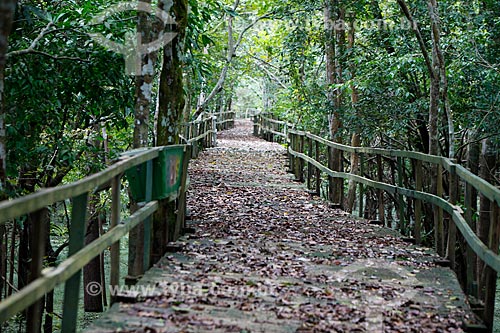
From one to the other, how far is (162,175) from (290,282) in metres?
1.67

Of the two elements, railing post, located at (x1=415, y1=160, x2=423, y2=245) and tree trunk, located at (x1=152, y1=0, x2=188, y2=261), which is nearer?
tree trunk, located at (x1=152, y1=0, x2=188, y2=261)

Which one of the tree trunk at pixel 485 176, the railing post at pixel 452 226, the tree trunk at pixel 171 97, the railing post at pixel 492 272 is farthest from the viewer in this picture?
the tree trunk at pixel 485 176

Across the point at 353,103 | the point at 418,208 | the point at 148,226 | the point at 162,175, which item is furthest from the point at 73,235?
the point at 353,103

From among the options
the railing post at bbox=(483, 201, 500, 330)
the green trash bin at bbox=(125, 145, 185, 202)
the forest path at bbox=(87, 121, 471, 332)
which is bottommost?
the forest path at bbox=(87, 121, 471, 332)

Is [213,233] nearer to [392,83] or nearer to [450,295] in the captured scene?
[450,295]

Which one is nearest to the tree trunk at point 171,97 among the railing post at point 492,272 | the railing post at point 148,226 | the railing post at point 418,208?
the railing post at point 148,226

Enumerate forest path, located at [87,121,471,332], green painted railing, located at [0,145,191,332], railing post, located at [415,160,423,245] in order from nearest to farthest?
green painted railing, located at [0,145,191,332] → forest path, located at [87,121,471,332] → railing post, located at [415,160,423,245]

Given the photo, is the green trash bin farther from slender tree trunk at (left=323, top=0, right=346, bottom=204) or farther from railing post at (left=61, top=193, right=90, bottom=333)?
slender tree trunk at (left=323, top=0, right=346, bottom=204)

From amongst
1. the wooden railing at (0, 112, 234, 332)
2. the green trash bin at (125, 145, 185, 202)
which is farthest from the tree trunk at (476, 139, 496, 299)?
the green trash bin at (125, 145, 185, 202)

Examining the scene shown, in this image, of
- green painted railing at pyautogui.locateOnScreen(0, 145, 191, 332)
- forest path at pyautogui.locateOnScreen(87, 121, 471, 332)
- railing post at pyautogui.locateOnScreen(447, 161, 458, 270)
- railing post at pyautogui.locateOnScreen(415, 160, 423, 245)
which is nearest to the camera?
green painted railing at pyautogui.locateOnScreen(0, 145, 191, 332)

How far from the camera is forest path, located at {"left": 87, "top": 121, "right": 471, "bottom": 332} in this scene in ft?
16.2

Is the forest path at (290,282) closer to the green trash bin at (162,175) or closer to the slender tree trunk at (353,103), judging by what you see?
the green trash bin at (162,175)

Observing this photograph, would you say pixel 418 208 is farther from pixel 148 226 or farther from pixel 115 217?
pixel 115 217

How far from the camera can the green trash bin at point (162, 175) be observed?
6.24 metres
